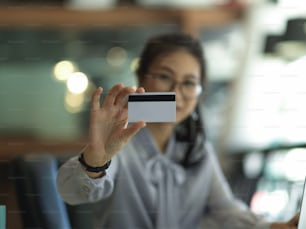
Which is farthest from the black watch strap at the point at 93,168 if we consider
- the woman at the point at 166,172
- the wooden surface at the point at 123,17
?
the wooden surface at the point at 123,17

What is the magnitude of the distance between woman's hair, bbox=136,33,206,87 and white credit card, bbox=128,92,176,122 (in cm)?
7

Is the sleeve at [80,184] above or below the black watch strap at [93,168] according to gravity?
below

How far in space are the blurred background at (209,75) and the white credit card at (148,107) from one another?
0.07 meters

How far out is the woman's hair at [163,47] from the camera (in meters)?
0.86

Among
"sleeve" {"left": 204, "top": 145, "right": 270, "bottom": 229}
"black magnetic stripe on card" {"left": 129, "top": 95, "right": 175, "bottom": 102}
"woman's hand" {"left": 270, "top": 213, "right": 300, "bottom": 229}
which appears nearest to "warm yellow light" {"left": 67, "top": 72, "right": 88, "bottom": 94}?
"black magnetic stripe on card" {"left": 129, "top": 95, "right": 175, "bottom": 102}

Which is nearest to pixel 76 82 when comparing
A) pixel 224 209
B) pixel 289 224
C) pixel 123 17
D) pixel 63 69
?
pixel 63 69

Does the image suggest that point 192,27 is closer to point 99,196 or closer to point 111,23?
point 111,23

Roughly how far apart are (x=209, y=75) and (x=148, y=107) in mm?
147

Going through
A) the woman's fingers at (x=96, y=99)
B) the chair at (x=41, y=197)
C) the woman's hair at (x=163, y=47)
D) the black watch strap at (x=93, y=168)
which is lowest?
the chair at (x=41, y=197)

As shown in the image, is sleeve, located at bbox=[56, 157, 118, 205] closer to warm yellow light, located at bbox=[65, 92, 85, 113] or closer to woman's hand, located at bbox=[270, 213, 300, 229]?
warm yellow light, located at bbox=[65, 92, 85, 113]

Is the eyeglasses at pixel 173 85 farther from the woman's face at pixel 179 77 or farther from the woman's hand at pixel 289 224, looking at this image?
the woman's hand at pixel 289 224

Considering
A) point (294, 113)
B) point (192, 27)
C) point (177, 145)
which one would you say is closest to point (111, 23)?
point (192, 27)

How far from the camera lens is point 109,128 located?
78cm

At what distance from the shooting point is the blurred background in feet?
2.82
